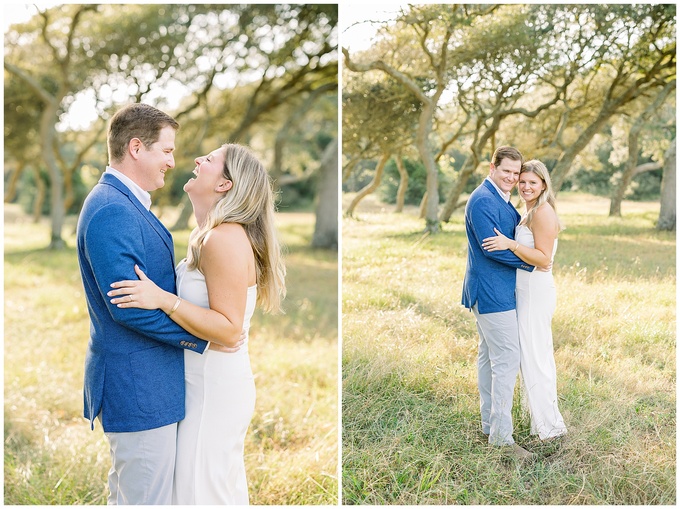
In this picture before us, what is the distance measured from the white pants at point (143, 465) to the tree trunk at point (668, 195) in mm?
2901

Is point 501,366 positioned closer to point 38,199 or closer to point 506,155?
point 506,155

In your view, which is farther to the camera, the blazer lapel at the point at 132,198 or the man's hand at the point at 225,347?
the man's hand at the point at 225,347

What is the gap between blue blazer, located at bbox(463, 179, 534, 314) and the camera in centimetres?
309

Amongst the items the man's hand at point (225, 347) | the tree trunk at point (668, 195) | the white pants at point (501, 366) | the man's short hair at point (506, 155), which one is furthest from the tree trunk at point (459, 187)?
the man's hand at point (225, 347)

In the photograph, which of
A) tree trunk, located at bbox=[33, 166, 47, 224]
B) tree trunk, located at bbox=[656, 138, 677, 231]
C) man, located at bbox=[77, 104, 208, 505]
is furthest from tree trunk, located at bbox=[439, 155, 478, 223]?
tree trunk, located at bbox=[33, 166, 47, 224]

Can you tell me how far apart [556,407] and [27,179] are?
57.7 feet

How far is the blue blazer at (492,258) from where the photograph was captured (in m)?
3.09

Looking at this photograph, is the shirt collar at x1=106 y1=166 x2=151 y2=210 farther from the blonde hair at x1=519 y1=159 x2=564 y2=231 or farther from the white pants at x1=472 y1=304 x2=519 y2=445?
the blonde hair at x1=519 y1=159 x2=564 y2=231

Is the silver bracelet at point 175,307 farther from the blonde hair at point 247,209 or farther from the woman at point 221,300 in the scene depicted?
the blonde hair at point 247,209

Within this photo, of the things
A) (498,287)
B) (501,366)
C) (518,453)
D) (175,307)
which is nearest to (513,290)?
(498,287)

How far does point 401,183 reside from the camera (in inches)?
143

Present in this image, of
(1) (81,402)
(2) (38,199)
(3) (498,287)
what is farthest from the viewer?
(2) (38,199)

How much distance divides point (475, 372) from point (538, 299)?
1.69 ft

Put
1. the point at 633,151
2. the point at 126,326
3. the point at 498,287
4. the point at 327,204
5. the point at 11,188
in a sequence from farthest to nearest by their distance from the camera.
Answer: the point at 11,188 < the point at 327,204 < the point at 633,151 < the point at 498,287 < the point at 126,326
